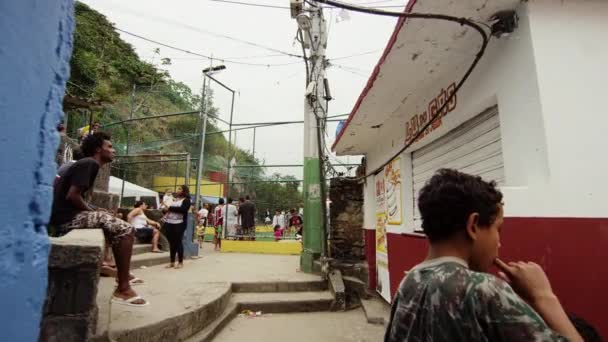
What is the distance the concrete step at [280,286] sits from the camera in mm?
6137

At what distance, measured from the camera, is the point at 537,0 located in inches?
91.9

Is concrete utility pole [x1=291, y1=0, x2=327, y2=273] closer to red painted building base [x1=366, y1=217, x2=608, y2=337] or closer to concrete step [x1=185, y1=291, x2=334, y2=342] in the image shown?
concrete step [x1=185, y1=291, x2=334, y2=342]

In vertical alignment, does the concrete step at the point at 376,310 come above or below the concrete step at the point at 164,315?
below

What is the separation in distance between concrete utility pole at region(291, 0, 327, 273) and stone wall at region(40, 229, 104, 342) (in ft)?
18.5

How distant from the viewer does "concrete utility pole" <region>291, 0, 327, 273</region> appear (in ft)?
25.1

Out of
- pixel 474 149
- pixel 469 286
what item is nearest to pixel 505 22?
pixel 474 149

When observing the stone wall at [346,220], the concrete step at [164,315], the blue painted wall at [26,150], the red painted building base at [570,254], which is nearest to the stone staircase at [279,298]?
the concrete step at [164,315]

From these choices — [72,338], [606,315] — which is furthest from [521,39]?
[72,338]

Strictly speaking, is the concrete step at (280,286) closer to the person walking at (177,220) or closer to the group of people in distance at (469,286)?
the person walking at (177,220)

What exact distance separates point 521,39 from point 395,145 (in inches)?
117

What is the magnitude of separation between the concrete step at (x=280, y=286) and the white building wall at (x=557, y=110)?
15.4 ft

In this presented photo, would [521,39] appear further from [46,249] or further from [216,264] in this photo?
[216,264]

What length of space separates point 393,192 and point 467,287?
465 cm

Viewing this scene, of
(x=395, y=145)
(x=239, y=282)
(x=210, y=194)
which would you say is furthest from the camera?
(x=210, y=194)
